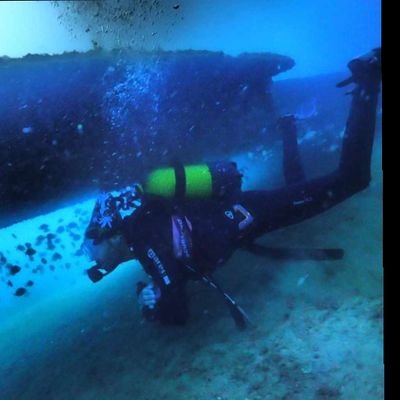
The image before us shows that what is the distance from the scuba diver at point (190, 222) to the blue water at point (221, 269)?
17.1 inches

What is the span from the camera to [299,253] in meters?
4.73

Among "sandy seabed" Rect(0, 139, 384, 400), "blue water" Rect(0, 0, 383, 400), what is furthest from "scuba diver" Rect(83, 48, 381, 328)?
"blue water" Rect(0, 0, 383, 400)

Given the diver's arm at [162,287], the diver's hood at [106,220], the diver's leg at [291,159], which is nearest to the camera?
the diver's arm at [162,287]

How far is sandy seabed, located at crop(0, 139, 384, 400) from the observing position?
3.32 metres

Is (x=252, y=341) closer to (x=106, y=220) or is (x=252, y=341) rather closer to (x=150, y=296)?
(x=150, y=296)

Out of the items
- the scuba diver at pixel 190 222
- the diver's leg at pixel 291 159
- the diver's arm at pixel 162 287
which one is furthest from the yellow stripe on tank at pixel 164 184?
the diver's leg at pixel 291 159

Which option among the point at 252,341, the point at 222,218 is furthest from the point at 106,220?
the point at 252,341

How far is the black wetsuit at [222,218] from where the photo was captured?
4066mm

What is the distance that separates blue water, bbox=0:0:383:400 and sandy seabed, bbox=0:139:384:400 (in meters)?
0.02

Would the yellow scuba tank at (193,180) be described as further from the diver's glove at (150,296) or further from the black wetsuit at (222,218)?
the diver's glove at (150,296)

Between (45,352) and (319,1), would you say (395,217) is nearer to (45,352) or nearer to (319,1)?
(45,352)

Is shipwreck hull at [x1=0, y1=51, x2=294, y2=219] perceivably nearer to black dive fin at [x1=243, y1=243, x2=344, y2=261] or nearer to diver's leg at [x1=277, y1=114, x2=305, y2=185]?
diver's leg at [x1=277, y1=114, x2=305, y2=185]

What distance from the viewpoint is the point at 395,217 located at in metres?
1.46

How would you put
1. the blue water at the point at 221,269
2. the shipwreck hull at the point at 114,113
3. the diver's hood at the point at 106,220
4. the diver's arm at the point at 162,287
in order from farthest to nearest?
the shipwreck hull at the point at 114,113
the diver's hood at the point at 106,220
the diver's arm at the point at 162,287
the blue water at the point at 221,269
